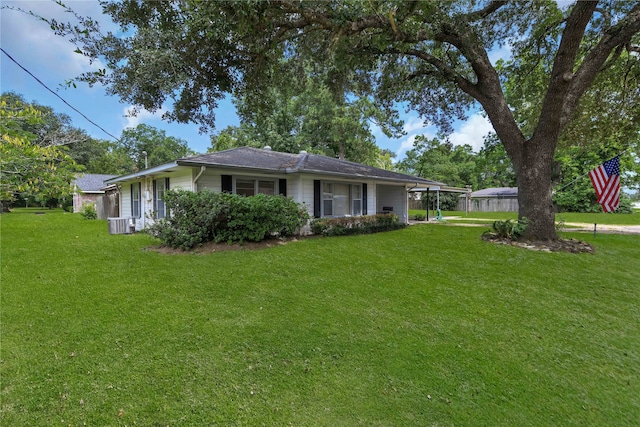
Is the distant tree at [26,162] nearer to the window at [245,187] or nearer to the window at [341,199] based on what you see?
the window at [245,187]

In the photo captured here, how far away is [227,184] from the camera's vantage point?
963 cm

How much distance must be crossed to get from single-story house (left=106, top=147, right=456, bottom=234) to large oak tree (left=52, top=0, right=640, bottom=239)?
309 cm

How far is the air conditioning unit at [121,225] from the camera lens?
1172 cm

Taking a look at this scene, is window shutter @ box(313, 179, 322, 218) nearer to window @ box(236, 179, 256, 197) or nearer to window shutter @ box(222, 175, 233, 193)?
window @ box(236, 179, 256, 197)

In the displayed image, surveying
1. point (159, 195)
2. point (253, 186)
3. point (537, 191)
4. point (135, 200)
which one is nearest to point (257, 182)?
point (253, 186)

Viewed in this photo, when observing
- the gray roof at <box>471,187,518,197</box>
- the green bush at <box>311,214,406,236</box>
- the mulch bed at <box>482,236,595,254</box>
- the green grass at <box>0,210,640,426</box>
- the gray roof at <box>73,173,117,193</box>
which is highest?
the gray roof at <box>73,173,117,193</box>

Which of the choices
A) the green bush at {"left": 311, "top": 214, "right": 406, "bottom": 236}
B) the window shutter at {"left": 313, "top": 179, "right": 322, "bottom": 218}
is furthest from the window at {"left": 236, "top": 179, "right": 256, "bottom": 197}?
the green bush at {"left": 311, "top": 214, "right": 406, "bottom": 236}

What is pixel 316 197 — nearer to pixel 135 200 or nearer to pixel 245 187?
pixel 245 187

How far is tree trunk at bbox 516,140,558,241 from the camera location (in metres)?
8.14

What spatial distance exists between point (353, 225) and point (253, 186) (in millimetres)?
4091

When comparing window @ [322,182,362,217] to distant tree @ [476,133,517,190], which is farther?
distant tree @ [476,133,517,190]

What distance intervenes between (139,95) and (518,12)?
1043cm

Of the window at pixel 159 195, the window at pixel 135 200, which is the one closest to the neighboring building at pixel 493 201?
the window at pixel 159 195

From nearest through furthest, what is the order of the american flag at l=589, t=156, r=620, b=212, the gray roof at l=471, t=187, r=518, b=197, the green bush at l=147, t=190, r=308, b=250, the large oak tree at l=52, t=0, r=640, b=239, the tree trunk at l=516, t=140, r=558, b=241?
1. the large oak tree at l=52, t=0, r=640, b=239
2. the green bush at l=147, t=190, r=308, b=250
3. the tree trunk at l=516, t=140, r=558, b=241
4. the american flag at l=589, t=156, r=620, b=212
5. the gray roof at l=471, t=187, r=518, b=197
